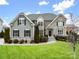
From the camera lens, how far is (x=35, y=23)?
71.8 metres

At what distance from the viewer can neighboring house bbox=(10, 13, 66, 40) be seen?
59156mm

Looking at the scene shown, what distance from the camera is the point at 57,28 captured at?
7144cm

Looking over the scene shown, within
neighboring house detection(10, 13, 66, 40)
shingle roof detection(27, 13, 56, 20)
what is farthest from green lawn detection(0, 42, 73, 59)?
shingle roof detection(27, 13, 56, 20)

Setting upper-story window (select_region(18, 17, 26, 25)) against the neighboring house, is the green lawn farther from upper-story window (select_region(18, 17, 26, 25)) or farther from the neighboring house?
upper-story window (select_region(18, 17, 26, 25))

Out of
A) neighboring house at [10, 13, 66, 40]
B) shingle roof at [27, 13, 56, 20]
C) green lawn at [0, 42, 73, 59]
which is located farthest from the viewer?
shingle roof at [27, 13, 56, 20]

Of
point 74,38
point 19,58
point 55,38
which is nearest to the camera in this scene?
point 74,38

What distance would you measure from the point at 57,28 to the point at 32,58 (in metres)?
43.5

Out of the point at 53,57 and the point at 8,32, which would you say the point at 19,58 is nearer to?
the point at 53,57

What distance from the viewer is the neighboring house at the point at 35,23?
194ft

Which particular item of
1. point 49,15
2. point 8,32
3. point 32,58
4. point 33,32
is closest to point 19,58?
point 32,58

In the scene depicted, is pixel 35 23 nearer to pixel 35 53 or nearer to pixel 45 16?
pixel 45 16

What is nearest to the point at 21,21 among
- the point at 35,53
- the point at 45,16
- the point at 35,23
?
the point at 35,23

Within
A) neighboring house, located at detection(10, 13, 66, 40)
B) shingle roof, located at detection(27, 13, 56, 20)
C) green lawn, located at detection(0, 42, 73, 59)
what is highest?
shingle roof, located at detection(27, 13, 56, 20)

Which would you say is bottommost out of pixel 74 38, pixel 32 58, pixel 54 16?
pixel 32 58
